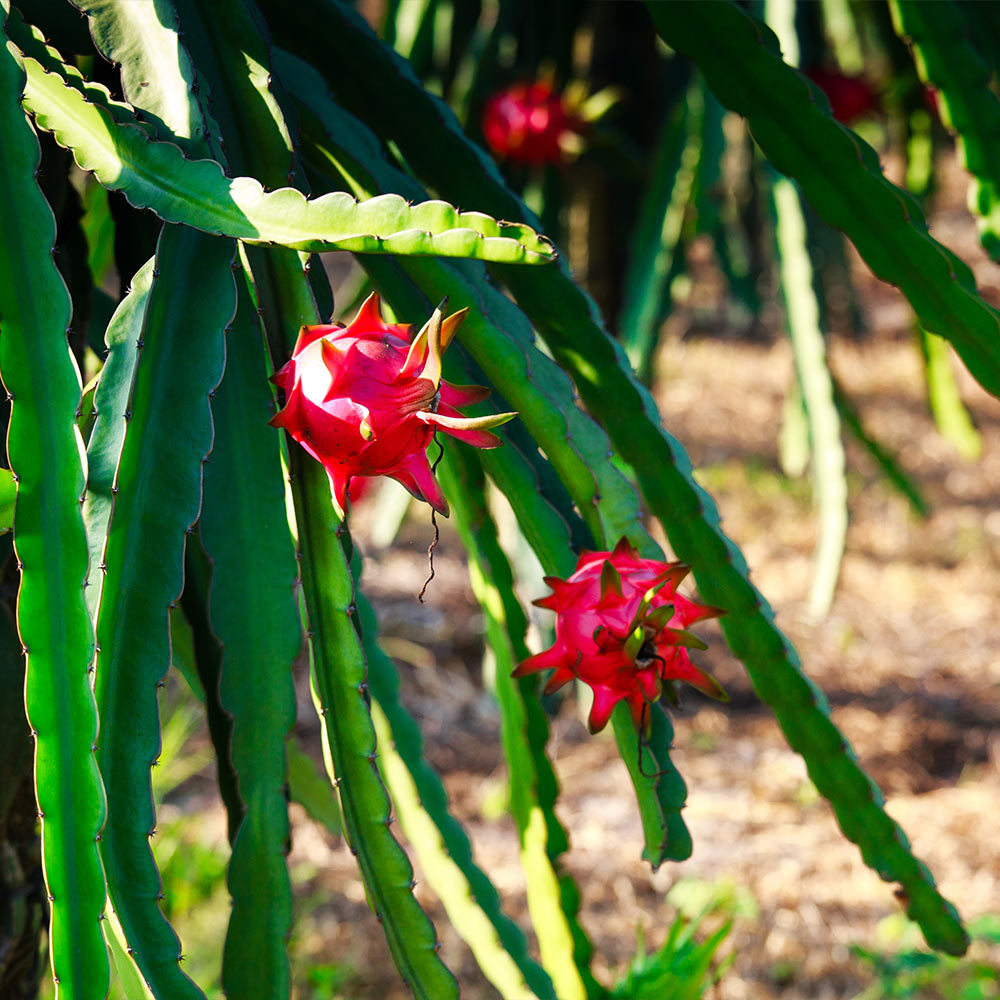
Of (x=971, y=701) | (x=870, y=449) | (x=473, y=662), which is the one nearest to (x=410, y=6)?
(x=870, y=449)

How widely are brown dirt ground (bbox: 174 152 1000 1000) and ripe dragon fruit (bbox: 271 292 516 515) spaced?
1.35 ft

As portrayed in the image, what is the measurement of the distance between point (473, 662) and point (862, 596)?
1.08 meters

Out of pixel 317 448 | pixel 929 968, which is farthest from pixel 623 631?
pixel 929 968

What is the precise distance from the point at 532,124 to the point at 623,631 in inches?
59.3

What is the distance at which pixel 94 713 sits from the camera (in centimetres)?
52

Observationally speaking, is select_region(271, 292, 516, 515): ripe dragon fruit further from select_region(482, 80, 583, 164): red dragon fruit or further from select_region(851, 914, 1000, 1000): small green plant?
select_region(482, 80, 583, 164): red dragon fruit

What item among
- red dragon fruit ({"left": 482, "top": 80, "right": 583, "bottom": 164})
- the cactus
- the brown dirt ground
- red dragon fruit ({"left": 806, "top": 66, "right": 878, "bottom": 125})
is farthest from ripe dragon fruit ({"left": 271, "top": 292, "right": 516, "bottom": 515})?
red dragon fruit ({"left": 806, "top": 66, "right": 878, "bottom": 125})

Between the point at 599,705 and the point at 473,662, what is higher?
the point at 473,662

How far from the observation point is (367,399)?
1.72ft

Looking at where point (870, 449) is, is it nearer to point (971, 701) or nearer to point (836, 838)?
point (971, 701)

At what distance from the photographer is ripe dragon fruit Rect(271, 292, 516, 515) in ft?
1.71

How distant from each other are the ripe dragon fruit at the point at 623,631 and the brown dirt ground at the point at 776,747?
0.32m

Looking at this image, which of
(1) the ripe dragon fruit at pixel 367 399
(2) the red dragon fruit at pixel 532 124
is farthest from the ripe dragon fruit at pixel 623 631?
(2) the red dragon fruit at pixel 532 124

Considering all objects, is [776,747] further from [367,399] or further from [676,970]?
[367,399]
